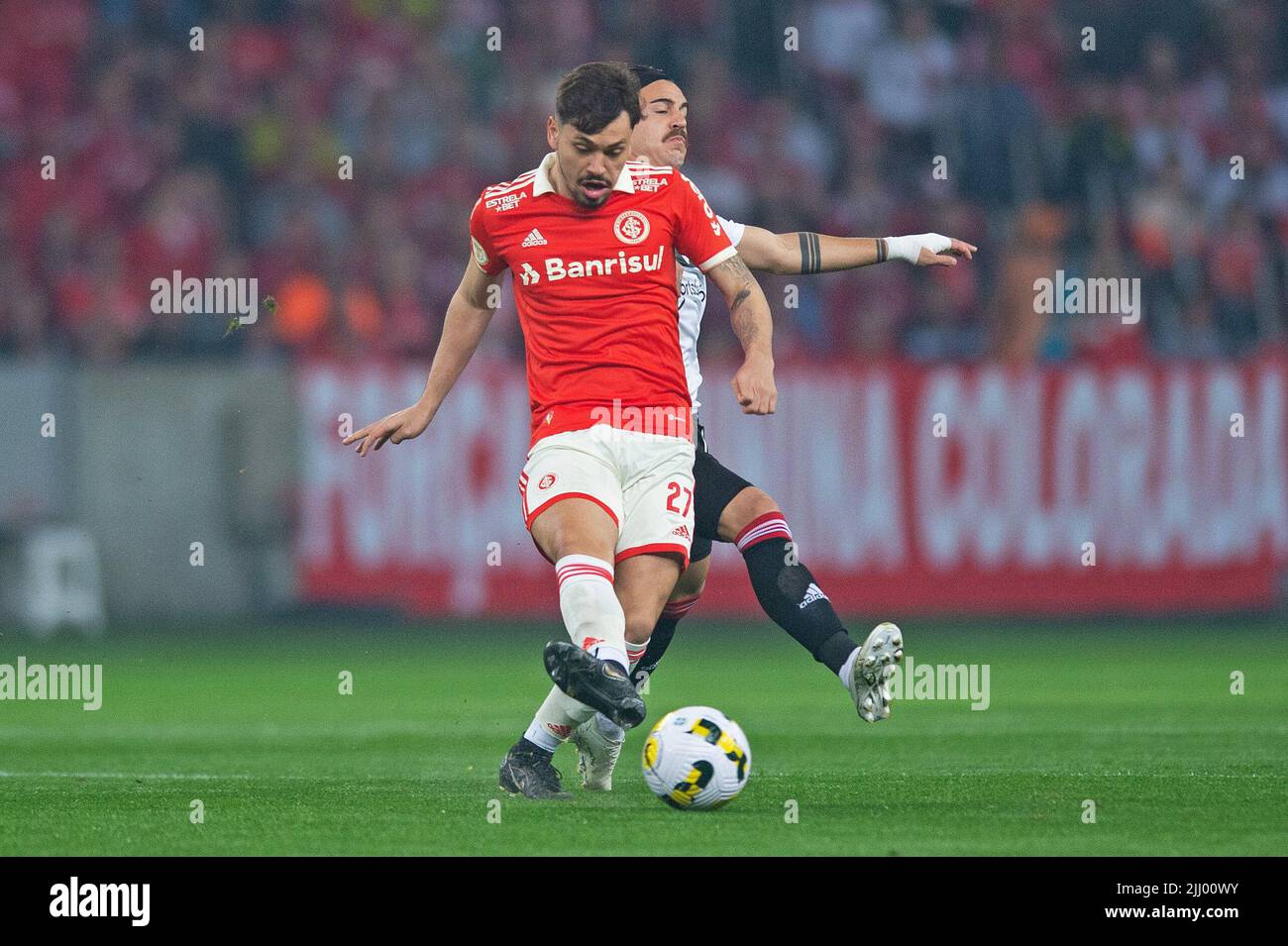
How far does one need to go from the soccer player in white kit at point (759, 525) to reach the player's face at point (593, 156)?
0.83m

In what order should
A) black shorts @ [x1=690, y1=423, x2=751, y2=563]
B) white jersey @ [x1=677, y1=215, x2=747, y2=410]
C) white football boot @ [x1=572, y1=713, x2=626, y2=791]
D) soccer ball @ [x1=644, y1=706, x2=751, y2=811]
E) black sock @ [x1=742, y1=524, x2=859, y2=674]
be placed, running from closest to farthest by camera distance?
soccer ball @ [x1=644, y1=706, x2=751, y2=811], white football boot @ [x1=572, y1=713, x2=626, y2=791], black sock @ [x1=742, y1=524, x2=859, y2=674], black shorts @ [x1=690, y1=423, x2=751, y2=563], white jersey @ [x1=677, y1=215, x2=747, y2=410]

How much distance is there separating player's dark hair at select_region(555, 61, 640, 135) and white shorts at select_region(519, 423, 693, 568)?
99 centimetres

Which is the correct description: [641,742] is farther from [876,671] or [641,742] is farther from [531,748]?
[876,671]

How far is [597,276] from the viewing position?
24.1 feet

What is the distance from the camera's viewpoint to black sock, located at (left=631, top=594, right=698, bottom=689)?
8.23m

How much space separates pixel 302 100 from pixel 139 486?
4.28 metres

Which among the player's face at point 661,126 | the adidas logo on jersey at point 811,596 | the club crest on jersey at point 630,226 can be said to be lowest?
the adidas logo on jersey at point 811,596

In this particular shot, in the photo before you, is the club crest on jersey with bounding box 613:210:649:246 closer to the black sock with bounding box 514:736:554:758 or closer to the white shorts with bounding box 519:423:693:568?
the white shorts with bounding box 519:423:693:568

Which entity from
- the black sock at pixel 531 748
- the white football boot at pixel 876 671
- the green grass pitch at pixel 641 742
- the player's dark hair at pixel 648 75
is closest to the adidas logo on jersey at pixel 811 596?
the white football boot at pixel 876 671

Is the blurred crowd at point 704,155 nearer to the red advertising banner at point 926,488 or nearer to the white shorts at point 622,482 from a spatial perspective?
the red advertising banner at point 926,488

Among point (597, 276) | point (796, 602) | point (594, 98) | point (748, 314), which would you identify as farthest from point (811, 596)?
point (594, 98)

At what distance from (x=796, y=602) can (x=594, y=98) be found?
6.52 feet

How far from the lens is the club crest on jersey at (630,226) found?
732 cm

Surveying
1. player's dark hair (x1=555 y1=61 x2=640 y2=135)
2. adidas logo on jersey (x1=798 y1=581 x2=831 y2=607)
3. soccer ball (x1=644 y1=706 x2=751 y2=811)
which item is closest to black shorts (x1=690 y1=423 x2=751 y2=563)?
adidas logo on jersey (x1=798 y1=581 x2=831 y2=607)
